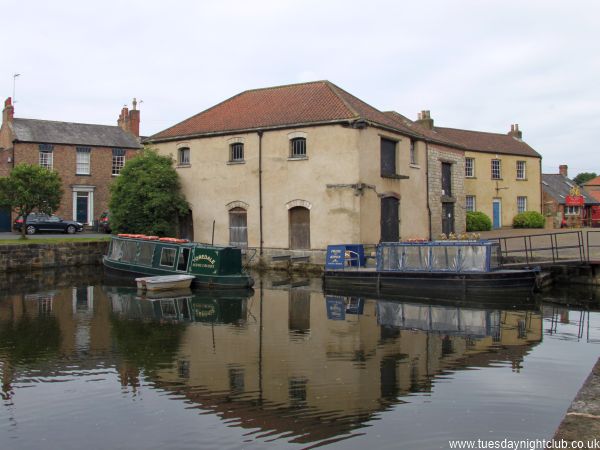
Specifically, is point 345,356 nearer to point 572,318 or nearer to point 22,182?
point 572,318

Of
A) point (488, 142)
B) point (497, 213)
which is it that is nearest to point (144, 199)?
point (497, 213)

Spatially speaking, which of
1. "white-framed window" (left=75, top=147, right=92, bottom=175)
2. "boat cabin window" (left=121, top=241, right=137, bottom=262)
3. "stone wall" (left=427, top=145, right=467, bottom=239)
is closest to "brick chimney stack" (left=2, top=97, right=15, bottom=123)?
"white-framed window" (left=75, top=147, right=92, bottom=175)

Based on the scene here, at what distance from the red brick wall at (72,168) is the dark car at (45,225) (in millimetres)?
3614

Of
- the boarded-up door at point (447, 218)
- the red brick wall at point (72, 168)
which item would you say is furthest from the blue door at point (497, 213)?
the red brick wall at point (72, 168)

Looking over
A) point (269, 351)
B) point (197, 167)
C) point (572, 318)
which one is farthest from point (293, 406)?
point (197, 167)

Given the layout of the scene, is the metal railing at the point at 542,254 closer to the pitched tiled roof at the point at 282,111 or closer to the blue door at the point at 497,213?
the pitched tiled roof at the point at 282,111

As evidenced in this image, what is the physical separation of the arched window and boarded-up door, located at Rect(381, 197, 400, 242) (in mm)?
6317

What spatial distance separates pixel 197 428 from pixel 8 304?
12.3m

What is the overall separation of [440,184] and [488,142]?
517 inches

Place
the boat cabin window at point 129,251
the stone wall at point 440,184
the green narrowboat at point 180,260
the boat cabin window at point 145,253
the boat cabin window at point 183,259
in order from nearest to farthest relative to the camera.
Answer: the green narrowboat at point 180,260 → the boat cabin window at point 183,259 → the boat cabin window at point 145,253 → the boat cabin window at point 129,251 → the stone wall at point 440,184

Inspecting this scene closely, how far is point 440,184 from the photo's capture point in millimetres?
29266

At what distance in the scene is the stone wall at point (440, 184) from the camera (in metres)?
28.5

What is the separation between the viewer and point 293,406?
7.96m

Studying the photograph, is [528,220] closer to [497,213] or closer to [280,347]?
[497,213]
